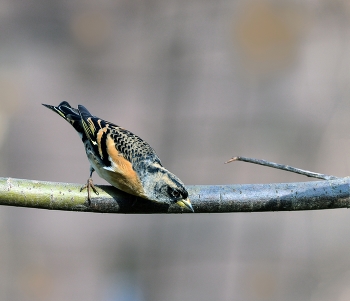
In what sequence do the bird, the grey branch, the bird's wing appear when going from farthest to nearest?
the bird's wing, the bird, the grey branch

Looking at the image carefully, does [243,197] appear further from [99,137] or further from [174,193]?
[99,137]

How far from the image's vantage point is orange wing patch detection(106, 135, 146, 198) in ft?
7.63

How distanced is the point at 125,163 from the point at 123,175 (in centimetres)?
16

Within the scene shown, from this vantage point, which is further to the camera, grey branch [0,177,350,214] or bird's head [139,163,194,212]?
bird's head [139,163,194,212]

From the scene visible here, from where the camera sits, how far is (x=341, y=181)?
6.82 ft

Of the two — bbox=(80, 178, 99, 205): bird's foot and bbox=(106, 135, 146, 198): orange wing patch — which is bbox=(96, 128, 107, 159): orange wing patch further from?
bbox=(80, 178, 99, 205): bird's foot

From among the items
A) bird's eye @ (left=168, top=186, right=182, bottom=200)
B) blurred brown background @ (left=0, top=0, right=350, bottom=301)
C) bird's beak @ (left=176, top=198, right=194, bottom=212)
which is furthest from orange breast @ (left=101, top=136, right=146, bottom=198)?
blurred brown background @ (left=0, top=0, right=350, bottom=301)

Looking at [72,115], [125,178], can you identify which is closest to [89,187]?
[125,178]

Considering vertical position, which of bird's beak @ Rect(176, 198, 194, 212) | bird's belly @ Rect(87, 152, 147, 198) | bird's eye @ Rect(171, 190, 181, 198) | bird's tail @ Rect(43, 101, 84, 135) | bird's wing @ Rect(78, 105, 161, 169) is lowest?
bird's beak @ Rect(176, 198, 194, 212)

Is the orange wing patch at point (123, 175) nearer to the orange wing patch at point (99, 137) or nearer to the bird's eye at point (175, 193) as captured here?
the orange wing patch at point (99, 137)

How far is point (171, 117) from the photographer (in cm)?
465

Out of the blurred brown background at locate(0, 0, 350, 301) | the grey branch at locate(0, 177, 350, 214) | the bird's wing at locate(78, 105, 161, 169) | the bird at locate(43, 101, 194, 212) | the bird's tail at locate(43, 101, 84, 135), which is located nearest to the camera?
the grey branch at locate(0, 177, 350, 214)

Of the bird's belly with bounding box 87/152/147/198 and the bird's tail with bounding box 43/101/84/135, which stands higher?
the bird's tail with bounding box 43/101/84/135

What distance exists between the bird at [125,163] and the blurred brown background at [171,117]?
1.66m
